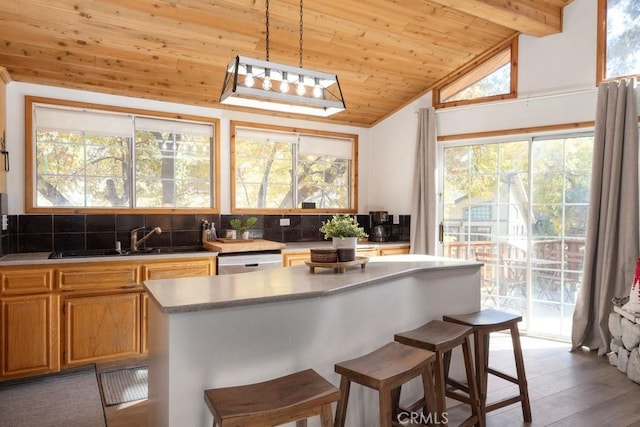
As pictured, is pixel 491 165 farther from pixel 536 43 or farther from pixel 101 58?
pixel 101 58

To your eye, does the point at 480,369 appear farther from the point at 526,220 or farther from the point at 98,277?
the point at 98,277

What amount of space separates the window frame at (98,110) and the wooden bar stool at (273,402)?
2.95m

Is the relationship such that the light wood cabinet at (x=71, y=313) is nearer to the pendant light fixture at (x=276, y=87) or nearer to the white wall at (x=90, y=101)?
the white wall at (x=90, y=101)

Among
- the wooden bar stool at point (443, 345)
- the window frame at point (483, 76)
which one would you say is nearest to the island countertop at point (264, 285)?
the wooden bar stool at point (443, 345)

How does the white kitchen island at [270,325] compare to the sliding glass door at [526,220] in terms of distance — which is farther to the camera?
the sliding glass door at [526,220]

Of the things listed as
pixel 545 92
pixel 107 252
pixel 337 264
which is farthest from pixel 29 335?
pixel 545 92

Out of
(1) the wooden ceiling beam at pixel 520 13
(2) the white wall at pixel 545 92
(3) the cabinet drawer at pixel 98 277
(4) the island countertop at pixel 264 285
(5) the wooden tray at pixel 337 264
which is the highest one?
(1) the wooden ceiling beam at pixel 520 13

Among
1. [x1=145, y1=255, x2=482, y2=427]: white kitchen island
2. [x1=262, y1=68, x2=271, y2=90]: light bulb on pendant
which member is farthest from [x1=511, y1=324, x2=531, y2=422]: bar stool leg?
[x1=262, y1=68, x2=271, y2=90]: light bulb on pendant

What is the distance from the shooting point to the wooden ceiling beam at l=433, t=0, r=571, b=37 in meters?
3.59

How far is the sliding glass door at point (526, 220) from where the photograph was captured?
423cm

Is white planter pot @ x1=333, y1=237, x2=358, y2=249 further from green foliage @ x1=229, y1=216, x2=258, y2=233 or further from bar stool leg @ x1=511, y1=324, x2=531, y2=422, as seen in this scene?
green foliage @ x1=229, y1=216, x2=258, y2=233

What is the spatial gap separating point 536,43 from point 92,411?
16.5 ft

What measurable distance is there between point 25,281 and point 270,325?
238 cm

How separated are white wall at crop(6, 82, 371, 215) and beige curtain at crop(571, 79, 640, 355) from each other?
288 centimetres
